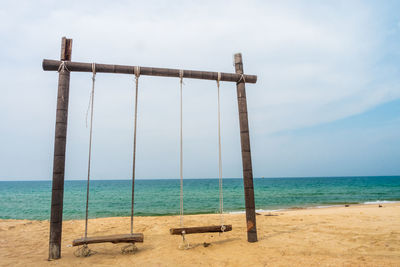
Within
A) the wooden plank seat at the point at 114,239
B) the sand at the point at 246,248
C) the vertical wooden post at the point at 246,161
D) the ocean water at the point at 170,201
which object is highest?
the vertical wooden post at the point at 246,161

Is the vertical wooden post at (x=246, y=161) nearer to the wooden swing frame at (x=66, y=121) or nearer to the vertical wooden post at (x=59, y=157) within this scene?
the wooden swing frame at (x=66, y=121)

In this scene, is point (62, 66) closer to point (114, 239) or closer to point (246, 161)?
point (114, 239)

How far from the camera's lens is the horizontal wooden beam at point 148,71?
443 centimetres

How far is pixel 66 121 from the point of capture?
4.39 meters

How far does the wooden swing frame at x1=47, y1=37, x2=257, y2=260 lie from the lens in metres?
4.13

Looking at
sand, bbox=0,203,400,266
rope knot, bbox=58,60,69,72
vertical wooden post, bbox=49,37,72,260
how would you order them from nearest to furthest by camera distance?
sand, bbox=0,203,400,266 → vertical wooden post, bbox=49,37,72,260 → rope knot, bbox=58,60,69,72

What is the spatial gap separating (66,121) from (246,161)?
3651mm

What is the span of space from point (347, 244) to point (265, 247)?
167cm

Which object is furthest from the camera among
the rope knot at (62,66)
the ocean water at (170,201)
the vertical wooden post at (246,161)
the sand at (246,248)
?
the ocean water at (170,201)

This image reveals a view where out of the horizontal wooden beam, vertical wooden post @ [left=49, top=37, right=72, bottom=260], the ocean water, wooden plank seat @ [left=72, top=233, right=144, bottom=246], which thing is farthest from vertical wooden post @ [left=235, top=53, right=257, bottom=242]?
the ocean water

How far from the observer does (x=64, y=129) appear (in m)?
4.33

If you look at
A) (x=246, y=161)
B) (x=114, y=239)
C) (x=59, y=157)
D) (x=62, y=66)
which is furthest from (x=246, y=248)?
(x=62, y=66)

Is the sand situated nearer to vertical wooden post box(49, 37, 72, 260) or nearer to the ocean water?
vertical wooden post box(49, 37, 72, 260)

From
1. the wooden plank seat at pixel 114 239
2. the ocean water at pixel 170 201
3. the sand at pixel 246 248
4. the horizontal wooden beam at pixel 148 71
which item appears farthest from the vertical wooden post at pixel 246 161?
the ocean water at pixel 170 201
